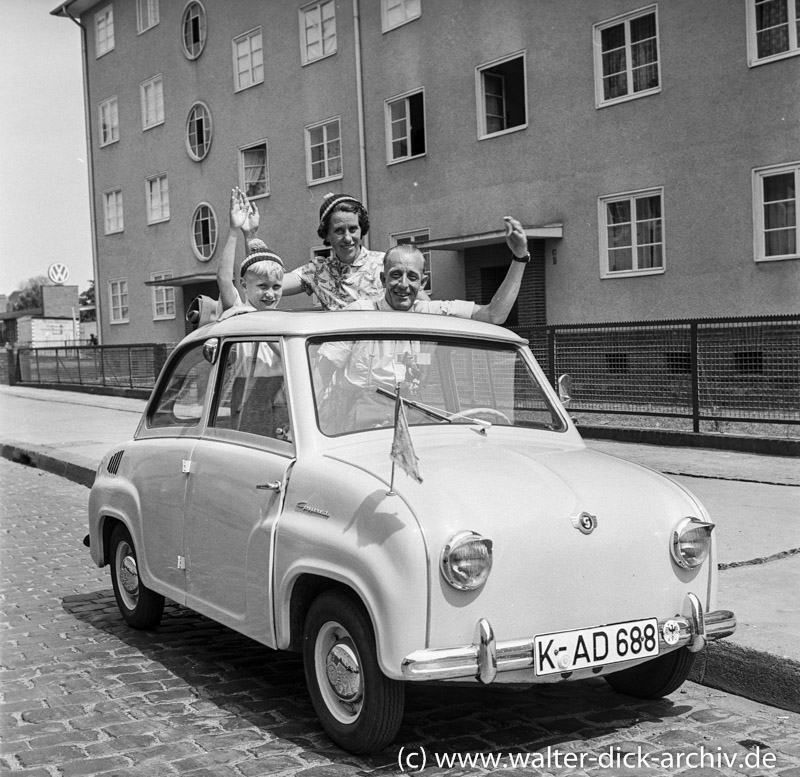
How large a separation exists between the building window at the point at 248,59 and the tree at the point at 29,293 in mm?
100115

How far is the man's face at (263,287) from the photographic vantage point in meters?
5.46

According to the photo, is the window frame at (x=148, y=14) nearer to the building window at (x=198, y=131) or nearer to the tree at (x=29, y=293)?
the building window at (x=198, y=131)

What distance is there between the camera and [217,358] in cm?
495

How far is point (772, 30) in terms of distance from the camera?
16.7 m

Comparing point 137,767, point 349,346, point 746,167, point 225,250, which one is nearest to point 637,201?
point 746,167

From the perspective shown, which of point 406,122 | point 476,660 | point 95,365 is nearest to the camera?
point 476,660

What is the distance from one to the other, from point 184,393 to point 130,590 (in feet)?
4.01

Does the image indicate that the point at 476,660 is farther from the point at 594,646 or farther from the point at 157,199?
the point at 157,199

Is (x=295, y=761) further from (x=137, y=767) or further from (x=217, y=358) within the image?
(x=217, y=358)

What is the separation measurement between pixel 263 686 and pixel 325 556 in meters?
1.21

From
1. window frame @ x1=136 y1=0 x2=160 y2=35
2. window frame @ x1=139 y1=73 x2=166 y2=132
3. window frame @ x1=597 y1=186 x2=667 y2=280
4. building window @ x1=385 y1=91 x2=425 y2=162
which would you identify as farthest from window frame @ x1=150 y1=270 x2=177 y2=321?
window frame @ x1=597 y1=186 x2=667 y2=280

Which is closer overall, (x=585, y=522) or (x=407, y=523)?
(x=407, y=523)

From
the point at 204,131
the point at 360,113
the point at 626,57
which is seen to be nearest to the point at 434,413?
the point at 626,57

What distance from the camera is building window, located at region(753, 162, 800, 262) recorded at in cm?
1683
